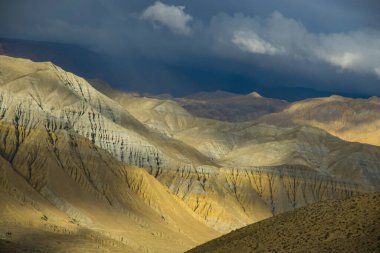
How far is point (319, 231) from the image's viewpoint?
59531mm

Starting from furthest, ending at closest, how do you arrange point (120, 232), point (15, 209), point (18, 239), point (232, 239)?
point (120, 232)
point (15, 209)
point (18, 239)
point (232, 239)

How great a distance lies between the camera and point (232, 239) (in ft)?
224

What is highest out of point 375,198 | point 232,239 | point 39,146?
point 39,146

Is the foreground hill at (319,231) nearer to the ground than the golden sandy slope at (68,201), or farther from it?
nearer to the ground

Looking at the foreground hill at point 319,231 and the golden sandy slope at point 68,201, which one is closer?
the foreground hill at point 319,231

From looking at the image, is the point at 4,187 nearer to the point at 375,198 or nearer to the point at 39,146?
the point at 39,146

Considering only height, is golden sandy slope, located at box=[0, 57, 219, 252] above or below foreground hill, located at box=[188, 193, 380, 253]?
above

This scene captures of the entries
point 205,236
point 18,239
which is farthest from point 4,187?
point 205,236

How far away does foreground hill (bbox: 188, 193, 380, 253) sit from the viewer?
55188 mm

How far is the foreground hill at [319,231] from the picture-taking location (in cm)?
5519

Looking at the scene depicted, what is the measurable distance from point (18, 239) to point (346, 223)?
306 feet

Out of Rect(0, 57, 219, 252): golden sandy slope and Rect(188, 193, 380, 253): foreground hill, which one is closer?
Rect(188, 193, 380, 253): foreground hill

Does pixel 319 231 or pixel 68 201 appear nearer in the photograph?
pixel 319 231

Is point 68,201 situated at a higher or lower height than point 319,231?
higher
